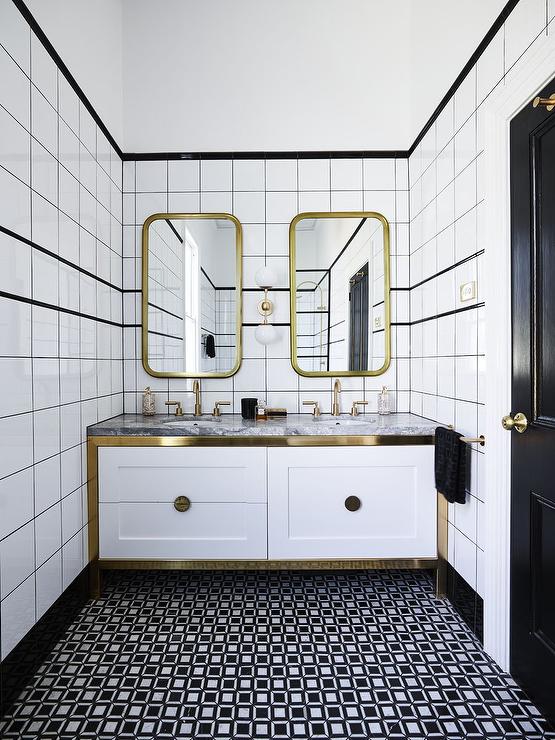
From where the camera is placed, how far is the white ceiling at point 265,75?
2.65m

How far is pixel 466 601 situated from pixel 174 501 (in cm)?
134

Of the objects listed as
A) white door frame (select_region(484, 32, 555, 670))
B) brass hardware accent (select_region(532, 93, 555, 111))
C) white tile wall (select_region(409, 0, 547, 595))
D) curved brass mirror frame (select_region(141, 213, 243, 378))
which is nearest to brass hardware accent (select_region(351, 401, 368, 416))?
white tile wall (select_region(409, 0, 547, 595))

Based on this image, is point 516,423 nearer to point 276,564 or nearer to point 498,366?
point 498,366

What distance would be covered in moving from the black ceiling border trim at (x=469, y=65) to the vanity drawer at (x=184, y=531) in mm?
Result: 2083

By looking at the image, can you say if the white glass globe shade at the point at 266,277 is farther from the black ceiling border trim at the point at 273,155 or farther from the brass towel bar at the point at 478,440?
the brass towel bar at the point at 478,440

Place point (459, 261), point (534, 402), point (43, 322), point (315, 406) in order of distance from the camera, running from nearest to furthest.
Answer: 1. point (534, 402)
2. point (43, 322)
3. point (459, 261)
4. point (315, 406)

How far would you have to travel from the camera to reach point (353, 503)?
211 centimetres

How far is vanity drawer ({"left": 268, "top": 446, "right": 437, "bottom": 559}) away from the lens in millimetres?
2117

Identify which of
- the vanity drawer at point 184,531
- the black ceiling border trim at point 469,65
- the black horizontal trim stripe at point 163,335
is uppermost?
the black ceiling border trim at point 469,65

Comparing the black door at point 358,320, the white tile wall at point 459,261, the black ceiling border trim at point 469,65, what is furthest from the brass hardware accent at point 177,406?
the black ceiling border trim at point 469,65

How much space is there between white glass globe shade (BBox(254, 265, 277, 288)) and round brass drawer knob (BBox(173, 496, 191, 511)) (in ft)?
4.15

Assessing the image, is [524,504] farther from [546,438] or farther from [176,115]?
Answer: [176,115]

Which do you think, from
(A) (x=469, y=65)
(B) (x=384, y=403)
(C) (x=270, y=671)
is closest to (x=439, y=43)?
(A) (x=469, y=65)

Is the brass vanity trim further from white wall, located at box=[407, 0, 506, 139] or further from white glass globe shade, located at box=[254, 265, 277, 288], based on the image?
white wall, located at box=[407, 0, 506, 139]
